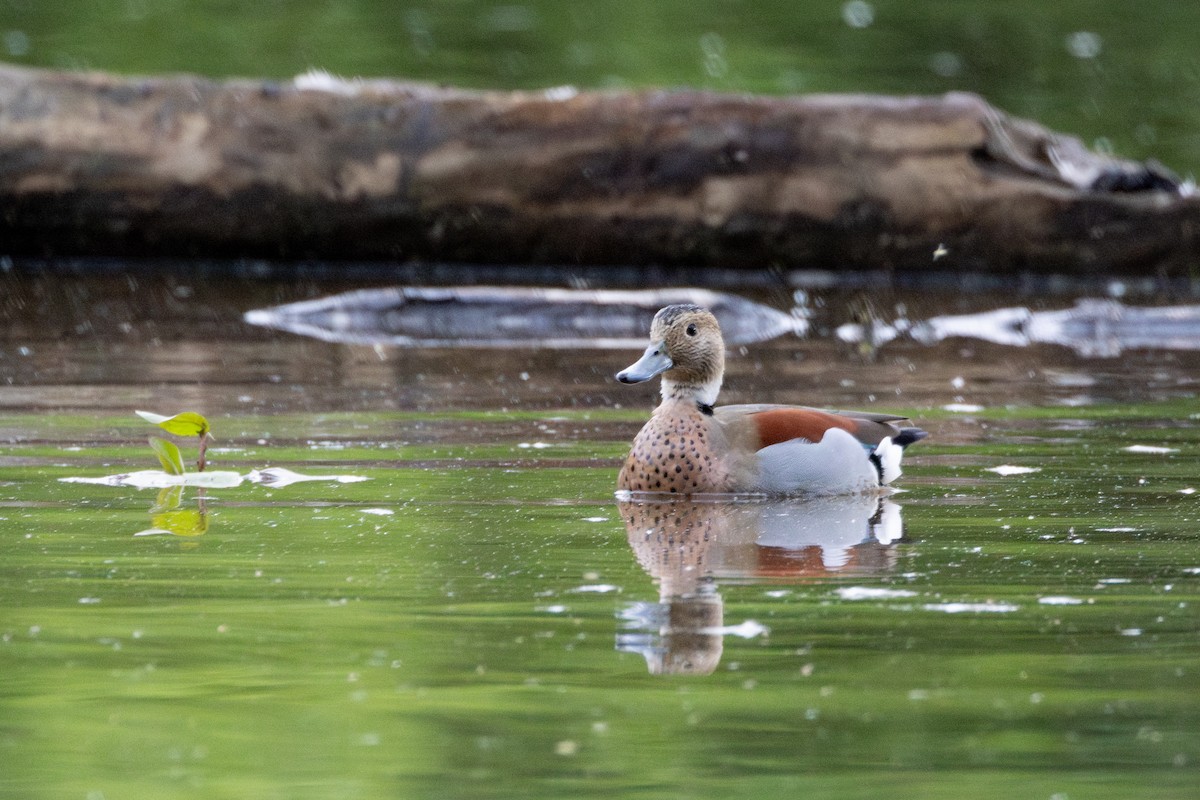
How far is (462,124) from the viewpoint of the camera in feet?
45.3

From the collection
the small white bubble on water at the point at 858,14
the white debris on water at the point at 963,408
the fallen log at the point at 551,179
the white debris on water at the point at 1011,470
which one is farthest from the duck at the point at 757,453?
the small white bubble on water at the point at 858,14

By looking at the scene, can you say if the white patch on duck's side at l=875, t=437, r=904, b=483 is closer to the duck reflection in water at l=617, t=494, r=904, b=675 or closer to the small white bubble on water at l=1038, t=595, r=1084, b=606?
the duck reflection in water at l=617, t=494, r=904, b=675

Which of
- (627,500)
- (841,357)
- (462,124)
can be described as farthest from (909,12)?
(627,500)

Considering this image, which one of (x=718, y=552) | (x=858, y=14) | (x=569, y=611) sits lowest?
(x=569, y=611)

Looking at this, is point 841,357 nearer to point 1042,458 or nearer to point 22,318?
point 1042,458

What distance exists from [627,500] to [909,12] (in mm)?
20419

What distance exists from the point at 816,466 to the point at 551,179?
22.3ft

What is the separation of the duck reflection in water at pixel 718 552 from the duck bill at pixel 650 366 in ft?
1.68

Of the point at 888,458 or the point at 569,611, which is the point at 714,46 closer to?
the point at 888,458

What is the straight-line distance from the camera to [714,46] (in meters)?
22.1

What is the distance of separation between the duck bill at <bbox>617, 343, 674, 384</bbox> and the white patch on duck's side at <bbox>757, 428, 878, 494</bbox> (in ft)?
1.68

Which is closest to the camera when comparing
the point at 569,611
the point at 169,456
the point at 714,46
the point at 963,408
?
the point at 569,611

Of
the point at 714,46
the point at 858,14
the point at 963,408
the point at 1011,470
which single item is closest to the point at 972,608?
the point at 1011,470

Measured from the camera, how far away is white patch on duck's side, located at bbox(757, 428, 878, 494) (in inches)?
278
